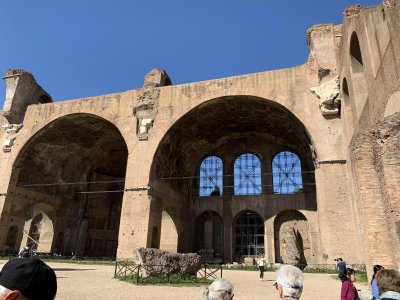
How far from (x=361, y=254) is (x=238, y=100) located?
9.61m

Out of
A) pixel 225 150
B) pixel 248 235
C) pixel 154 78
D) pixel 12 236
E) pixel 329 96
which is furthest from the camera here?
pixel 225 150

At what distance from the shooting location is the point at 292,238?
63.5 feet

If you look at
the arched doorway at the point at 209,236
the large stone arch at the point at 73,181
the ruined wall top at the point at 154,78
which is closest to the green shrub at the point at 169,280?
the large stone arch at the point at 73,181

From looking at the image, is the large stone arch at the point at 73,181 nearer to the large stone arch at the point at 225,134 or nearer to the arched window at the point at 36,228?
the arched window at the point at 36,228

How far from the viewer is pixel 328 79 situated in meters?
15.4

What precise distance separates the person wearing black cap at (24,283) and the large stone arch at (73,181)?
Answer: 1931cm

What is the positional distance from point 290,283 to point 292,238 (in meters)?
18.5

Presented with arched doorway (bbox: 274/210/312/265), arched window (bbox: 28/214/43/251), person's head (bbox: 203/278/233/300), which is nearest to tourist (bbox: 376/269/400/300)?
person's head (bbox: 203/278/233/300)

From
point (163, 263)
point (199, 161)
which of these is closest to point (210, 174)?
point (199, 161)

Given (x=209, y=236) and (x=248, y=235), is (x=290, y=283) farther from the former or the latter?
(x=248, y=235)

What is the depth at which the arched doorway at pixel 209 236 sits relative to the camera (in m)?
21.5

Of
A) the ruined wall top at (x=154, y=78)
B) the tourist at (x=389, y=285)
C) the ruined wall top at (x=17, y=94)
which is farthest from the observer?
the ruined wall top at (x=17, y=94)

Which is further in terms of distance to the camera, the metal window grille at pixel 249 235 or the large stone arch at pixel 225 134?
the metal window grille at pixel 249 235

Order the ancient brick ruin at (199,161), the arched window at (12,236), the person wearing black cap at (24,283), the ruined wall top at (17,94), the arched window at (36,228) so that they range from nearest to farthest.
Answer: the person wearing black cap at (24,283), the ancient brick ruin at (199,161), the arched window at (12,236), the ruined wall top at (17,94), the arched window at (36,228)
